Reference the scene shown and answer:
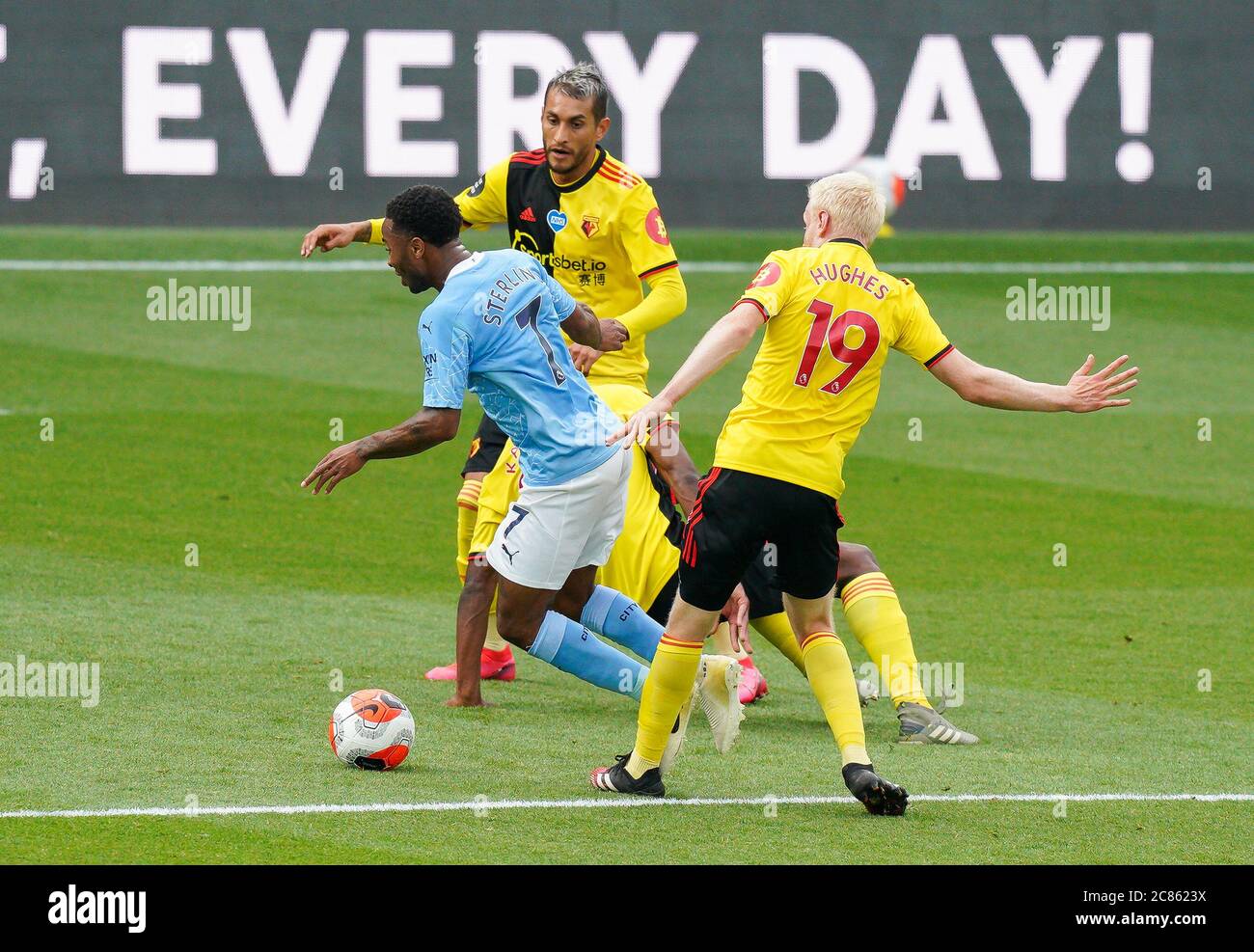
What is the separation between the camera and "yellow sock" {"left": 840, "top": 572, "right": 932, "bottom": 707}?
7.97 metres

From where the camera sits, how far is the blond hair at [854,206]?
21.4ft

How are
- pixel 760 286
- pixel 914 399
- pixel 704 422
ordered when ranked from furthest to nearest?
pixel 914 399 → pixel 704 422 → pixel 760 286

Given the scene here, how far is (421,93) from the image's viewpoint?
775 inches

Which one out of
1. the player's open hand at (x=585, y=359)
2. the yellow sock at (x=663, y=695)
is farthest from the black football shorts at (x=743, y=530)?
the player's open hand at (x=585, y=359)

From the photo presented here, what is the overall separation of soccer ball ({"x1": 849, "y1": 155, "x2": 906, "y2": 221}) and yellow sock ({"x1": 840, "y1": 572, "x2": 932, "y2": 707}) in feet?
40.2

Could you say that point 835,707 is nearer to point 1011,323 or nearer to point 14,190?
point 1011,323

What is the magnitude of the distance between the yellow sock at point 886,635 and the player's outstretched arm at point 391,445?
209 centimetres

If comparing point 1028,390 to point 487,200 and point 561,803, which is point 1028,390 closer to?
point 561,803

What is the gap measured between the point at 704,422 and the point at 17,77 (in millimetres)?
8359

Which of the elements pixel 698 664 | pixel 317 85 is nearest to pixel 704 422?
pixel 317 85

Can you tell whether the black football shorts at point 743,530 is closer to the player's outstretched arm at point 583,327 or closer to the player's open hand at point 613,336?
the player's outstretched arm at point 583,327

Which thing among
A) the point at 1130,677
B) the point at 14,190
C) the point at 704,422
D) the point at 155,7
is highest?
the point at 155,7

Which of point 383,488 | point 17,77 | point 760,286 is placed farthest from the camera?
point 17,77

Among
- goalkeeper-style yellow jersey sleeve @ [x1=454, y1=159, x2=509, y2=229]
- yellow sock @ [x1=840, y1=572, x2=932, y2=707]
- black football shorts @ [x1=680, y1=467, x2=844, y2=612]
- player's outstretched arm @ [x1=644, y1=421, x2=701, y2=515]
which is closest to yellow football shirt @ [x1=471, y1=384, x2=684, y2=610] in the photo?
player's outstretched arm @ [x1=644, y1=421, x2=701, y2=515]
